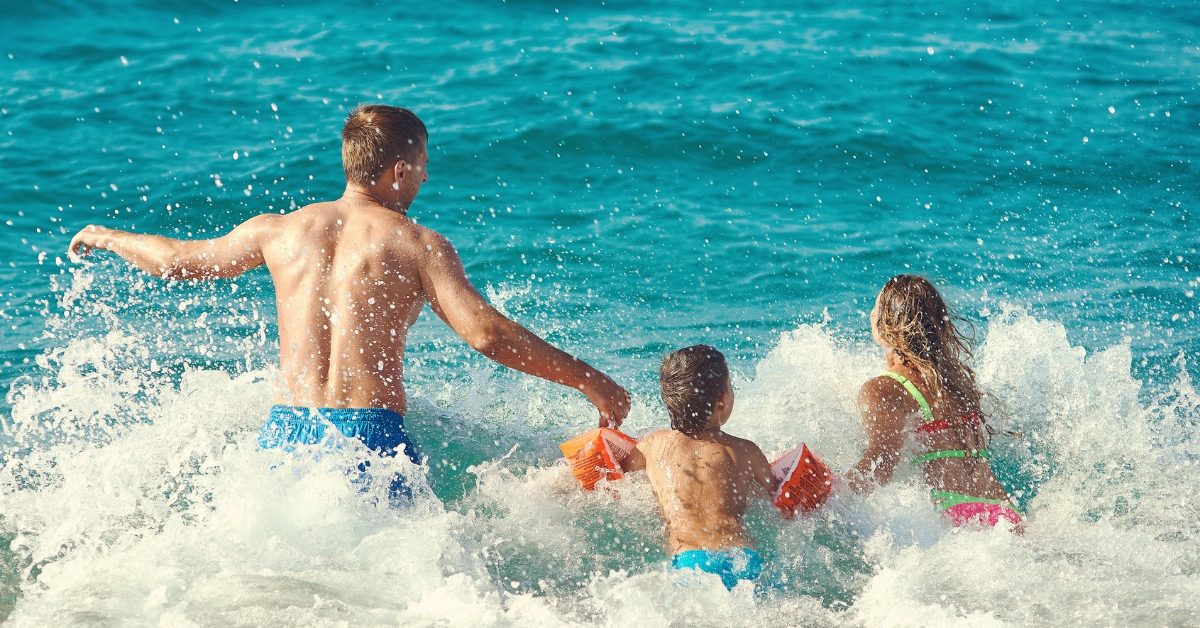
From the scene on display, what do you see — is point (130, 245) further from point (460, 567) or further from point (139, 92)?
point (139, 92)

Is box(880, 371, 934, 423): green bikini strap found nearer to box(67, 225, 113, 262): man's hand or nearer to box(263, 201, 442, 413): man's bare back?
box(263, 201, 442, 413): man's bare back

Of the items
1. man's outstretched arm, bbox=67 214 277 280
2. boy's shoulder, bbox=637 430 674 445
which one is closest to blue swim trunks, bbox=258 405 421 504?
man's outstretched arm, bbox=67 214 277 280

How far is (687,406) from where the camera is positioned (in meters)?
4.97

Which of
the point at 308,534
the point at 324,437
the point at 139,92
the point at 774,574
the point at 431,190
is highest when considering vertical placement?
the point at 139,92

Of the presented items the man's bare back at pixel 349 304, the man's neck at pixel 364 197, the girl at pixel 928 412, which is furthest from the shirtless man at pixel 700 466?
the man's neck at pixel 364 197

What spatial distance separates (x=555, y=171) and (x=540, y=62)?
9.92 ft

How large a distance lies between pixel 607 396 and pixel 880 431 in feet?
4.75

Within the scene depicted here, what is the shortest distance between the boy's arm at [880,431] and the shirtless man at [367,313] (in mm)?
1268

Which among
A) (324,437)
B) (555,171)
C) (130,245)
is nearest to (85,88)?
(555,171)

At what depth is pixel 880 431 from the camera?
5336mm

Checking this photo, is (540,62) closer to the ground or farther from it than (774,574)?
farther from it

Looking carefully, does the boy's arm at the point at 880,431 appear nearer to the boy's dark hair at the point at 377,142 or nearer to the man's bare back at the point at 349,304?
the man's bare back at the point at 349,304

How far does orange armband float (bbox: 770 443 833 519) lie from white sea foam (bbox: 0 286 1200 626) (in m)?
0.08

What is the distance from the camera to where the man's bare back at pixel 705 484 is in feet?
15.5
